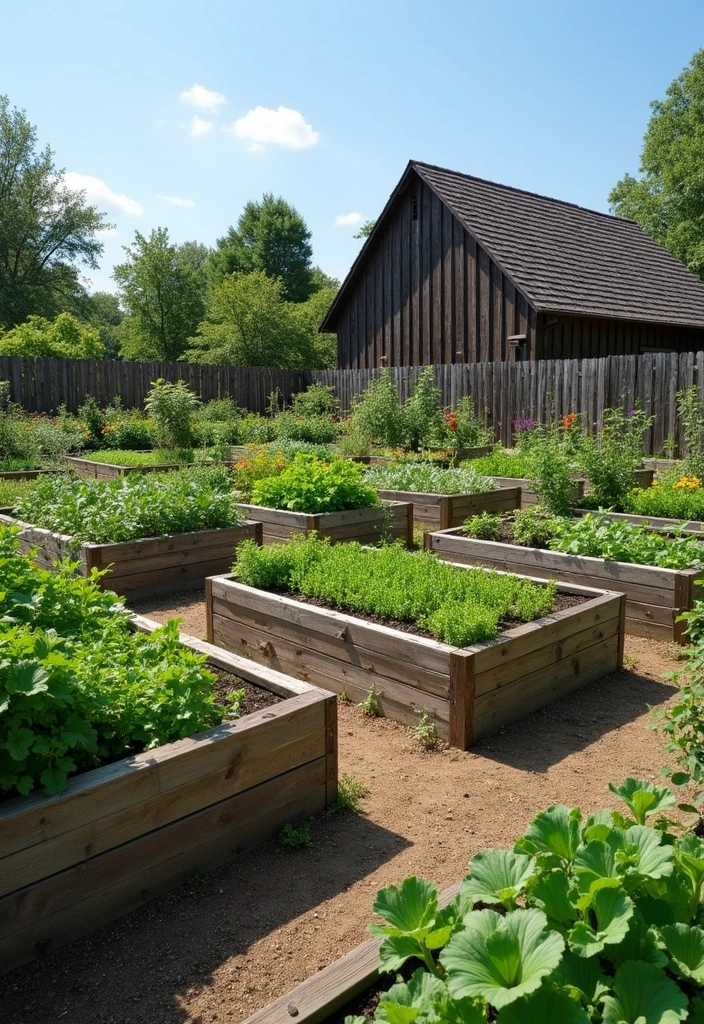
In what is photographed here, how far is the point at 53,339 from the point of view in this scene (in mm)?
33125

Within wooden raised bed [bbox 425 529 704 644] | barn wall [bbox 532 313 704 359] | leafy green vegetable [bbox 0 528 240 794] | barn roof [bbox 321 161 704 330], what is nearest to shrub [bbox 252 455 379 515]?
wooden raised bed [bbox 425 529 704 644]

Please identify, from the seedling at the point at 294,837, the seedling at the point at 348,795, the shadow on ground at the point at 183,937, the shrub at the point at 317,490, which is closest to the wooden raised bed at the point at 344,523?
the shrub at the point at 317,490

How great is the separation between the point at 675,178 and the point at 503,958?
142ft

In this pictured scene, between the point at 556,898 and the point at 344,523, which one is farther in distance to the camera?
the point at 344,523

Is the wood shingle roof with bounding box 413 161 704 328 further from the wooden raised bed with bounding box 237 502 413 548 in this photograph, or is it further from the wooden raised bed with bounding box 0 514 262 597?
the wooden raised bed with bounding box 0 514 262 597

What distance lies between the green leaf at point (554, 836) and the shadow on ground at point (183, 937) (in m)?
1.19

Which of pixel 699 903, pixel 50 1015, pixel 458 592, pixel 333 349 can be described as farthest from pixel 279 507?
pixel 333 349

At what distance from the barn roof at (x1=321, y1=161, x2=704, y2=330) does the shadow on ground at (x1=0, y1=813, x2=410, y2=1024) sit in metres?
15.0

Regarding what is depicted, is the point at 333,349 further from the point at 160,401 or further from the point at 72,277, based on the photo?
the point at 160,401

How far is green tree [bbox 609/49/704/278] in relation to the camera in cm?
3631

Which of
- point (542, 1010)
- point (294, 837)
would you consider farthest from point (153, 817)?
point (542, 1010)

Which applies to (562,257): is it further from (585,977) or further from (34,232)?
(34,232)

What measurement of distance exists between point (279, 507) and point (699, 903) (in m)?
6.57

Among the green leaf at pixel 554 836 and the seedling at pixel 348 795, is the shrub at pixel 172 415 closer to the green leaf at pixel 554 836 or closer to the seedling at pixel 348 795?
the seedling at pixel 348 795
